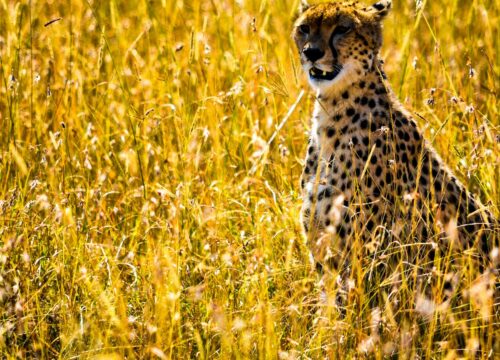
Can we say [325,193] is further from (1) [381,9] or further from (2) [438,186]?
(1) [381,9]

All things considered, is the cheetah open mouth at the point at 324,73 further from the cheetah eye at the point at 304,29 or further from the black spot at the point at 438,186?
the black spot at the point at 438,186

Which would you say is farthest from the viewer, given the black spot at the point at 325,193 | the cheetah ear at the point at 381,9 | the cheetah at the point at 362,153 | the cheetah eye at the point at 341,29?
the cheetah ear at the point at 381,9

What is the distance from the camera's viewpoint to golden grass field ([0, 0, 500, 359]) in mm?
2631

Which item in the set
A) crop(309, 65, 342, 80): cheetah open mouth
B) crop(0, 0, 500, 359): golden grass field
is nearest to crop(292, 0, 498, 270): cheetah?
crop(309, 65, 342, 80): cheetah open mouth

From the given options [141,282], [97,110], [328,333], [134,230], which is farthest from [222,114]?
[328,333]

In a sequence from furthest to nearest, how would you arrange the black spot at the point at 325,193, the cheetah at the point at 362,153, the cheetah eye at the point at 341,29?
the cheetah eye at the point at 341,29, the black spot at the point at 325,193, the cheetah at the point at 362,153

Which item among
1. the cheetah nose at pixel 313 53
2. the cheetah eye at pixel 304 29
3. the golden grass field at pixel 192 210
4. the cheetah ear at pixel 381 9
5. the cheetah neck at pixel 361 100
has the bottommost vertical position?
the golden grass field at pixel 192 210

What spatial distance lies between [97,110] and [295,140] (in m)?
0.89

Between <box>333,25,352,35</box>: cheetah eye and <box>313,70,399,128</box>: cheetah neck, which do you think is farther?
<box>333,25,352,35</box>: cheetah eye

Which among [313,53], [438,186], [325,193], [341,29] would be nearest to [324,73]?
[313,53]

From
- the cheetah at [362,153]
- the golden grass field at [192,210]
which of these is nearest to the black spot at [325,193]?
the cheetah at [362,153]

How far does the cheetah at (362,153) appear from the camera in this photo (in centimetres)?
313

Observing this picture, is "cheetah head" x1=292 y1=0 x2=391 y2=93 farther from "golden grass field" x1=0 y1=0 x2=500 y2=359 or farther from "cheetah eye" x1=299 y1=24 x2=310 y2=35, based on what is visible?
"golden grass field" x1=0 y1=0 x2=500 y2=359

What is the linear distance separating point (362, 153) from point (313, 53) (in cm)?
40
